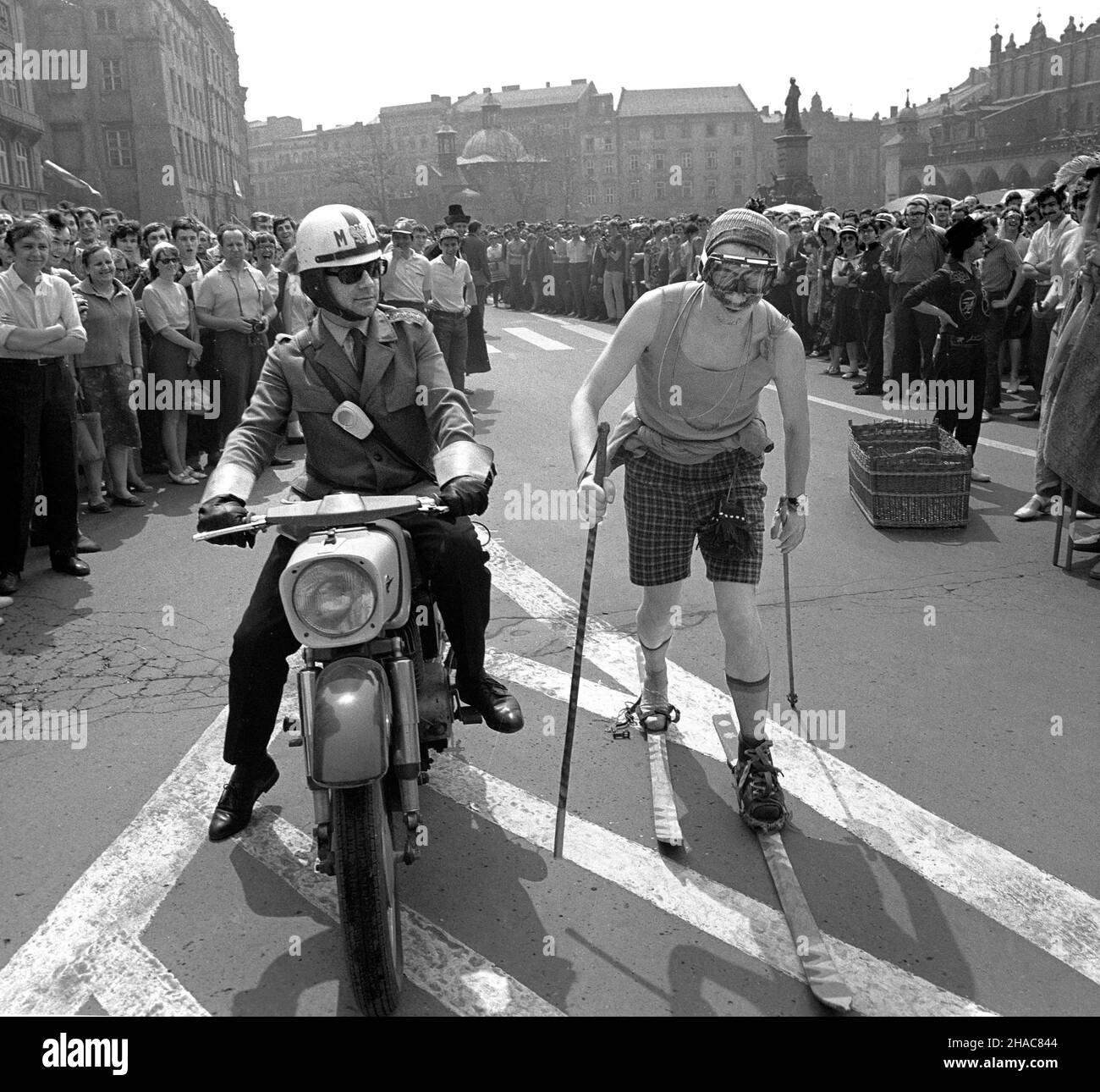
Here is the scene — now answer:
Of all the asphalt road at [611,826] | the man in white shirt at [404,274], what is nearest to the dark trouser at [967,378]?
the asphalt road at [611,826]

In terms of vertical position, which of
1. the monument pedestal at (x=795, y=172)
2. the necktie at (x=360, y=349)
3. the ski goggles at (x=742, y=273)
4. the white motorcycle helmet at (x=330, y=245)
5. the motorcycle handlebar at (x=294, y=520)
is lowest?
the motorcycle handlebar at (x=294, y=520)

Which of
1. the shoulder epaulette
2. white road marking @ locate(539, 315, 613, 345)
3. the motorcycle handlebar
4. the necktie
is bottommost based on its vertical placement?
the motorcycle handlebar

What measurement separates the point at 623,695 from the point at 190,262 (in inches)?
336

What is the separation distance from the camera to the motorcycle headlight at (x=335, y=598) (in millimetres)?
3164

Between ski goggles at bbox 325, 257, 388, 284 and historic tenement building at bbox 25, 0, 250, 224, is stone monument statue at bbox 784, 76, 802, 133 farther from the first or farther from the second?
ski goggles at bbox 325, 257, 388, 284

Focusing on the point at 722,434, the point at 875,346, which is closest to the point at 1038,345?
the point at 875,346

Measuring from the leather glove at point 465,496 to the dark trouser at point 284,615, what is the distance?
22 cm

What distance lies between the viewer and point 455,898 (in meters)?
3.85

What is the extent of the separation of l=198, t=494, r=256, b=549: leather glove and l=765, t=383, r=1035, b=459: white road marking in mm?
7078

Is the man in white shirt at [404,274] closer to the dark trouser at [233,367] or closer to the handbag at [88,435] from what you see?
the dark trouser at [233,367]

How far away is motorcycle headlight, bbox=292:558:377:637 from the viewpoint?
125 inches

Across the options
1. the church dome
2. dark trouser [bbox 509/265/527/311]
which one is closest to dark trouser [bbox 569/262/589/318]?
dark trouser [bbox 509/265/527/311]

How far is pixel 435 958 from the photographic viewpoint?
3.52m
